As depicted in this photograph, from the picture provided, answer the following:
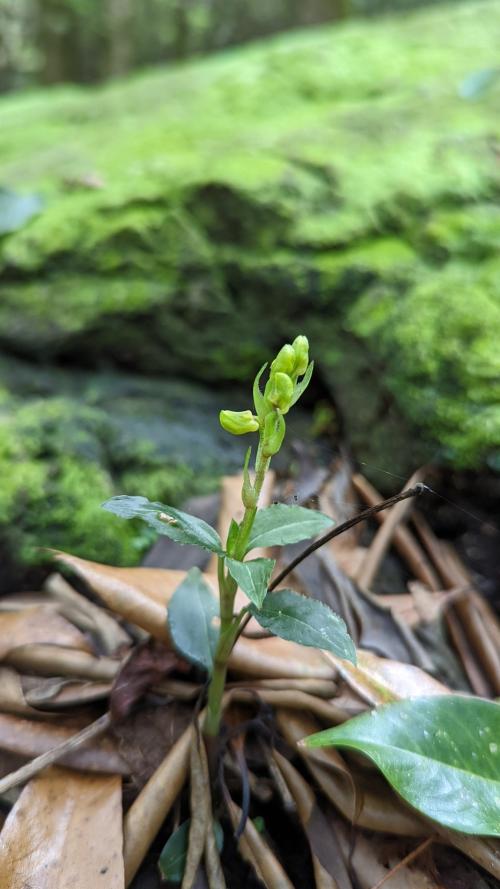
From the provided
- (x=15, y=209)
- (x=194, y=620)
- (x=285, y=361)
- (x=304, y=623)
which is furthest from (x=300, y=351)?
(x=15, y=209)

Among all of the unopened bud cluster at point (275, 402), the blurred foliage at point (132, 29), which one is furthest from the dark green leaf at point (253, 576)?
the blurred foliage at point (132, 29)

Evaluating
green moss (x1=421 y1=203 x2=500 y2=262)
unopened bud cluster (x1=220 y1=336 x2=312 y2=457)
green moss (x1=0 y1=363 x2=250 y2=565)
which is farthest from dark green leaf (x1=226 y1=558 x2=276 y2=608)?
green moss (x1=421 y1=203 x2=500 y2=262)

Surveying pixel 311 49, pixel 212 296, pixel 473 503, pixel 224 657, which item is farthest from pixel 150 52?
pixel 224 657

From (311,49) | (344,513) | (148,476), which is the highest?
(311,49)

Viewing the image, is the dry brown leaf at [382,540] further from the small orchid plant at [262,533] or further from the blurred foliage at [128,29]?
the blurred foliage at [128,29]

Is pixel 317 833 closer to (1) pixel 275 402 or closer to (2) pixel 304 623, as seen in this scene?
(2) pixel 304 623

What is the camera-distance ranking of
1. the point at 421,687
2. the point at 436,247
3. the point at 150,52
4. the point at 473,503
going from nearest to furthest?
the point at 421,687 < the point at 473,503 < the point at 436,247 < the point at 150,52

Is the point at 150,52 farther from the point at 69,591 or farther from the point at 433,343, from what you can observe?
the point at 69,591

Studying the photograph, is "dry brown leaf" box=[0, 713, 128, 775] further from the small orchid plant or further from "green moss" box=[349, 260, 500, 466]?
"green moss" box=[349, 260, 500, 466]
